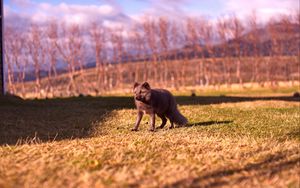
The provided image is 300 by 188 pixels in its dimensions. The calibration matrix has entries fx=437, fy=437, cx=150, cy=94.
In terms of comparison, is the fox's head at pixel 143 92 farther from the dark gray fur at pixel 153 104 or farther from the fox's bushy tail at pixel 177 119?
the fox's bushy tail at pixel 177 119

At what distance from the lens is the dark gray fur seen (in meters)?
13.5

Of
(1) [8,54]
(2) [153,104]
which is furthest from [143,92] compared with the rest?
(1) [8,54]

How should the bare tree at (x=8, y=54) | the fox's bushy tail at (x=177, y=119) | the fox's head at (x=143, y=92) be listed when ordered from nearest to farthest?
1. the fox's head at (x=143, y=92)
2. the fox's bushy tail at (x=177, y=119)
3. the bare tree at (x=8, y=54)

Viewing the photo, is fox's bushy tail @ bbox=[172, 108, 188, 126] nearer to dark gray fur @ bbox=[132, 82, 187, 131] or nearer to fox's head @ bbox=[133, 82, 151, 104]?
dark gray fur @ bbox=[132, 82, 187, 131]

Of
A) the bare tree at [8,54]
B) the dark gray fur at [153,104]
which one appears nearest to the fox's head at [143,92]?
the dark gray fur at [153,104]

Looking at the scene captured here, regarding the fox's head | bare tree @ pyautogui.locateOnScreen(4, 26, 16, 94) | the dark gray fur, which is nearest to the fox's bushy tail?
the dark gray fur

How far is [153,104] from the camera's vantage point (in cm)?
1391

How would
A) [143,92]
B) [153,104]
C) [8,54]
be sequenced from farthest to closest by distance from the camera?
[8,54] → [153,104] → [143,92]

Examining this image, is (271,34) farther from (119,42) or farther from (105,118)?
(105,118)

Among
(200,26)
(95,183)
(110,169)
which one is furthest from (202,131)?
(200,26)

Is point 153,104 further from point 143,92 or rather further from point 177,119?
point 177,119

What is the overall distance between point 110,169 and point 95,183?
2.75 feet

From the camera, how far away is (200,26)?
108 meters

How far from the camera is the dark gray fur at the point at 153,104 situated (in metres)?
13.5
